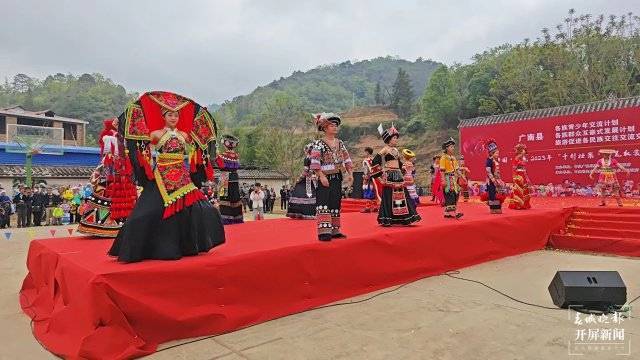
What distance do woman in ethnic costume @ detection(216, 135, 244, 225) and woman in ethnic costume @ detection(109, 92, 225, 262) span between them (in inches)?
131

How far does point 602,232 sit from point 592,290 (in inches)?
171

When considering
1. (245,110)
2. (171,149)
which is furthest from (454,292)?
(245,110)

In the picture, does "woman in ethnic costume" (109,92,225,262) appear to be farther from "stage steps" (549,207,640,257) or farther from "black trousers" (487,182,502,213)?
"stage steps" (549,207,640,257)

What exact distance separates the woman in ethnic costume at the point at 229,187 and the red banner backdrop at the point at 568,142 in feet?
35.6

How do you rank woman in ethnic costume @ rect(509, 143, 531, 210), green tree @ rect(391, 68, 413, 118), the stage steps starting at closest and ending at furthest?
1. the stage steps
2. woman in ethnic costume @ rect(509, 143, 531, 210)
3. green tree @ rect(391, 68, 413, 118)

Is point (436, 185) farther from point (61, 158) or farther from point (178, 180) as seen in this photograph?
point (61, 158)

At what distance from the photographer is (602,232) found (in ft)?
24.1

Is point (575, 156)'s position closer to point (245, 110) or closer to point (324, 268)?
point (324, 268)

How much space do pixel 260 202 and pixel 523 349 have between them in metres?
10.3

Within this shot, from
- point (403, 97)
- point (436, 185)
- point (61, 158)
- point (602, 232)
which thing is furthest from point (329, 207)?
point (403, 97)

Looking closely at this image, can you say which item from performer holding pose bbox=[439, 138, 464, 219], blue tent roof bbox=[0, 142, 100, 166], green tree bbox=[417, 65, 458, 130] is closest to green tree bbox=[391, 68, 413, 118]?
green tree bbox=[417, 65, 458, 130]

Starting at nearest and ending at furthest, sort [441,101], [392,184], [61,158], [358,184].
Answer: [392,184] → [358,184] → [61,158] → [441,101]

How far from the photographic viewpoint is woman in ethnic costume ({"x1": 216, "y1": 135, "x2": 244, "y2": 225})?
738 cm

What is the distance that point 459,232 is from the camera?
19.1ft
